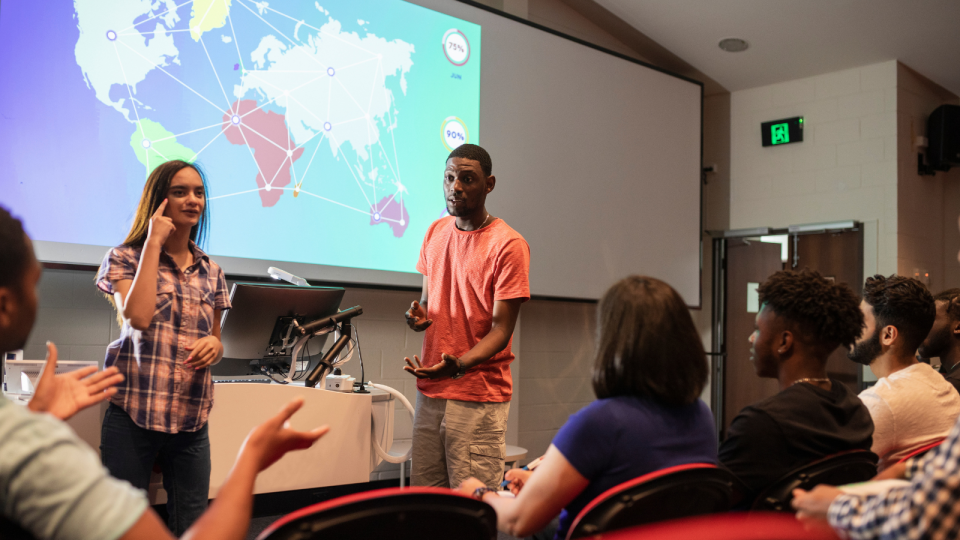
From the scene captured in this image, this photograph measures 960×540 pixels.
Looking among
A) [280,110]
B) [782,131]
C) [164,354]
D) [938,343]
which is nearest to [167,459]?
[164,354]

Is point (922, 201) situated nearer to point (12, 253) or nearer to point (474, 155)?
point (474, 155)

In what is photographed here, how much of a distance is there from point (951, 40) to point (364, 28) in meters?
4.04

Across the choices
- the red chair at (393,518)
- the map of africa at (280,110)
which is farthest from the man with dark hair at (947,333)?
the map of africa at (280,110)

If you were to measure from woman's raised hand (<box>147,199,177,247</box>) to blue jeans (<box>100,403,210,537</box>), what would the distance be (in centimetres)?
46

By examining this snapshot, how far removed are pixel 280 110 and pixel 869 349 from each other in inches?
106

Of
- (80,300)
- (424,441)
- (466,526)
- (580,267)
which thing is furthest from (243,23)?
(466,526)

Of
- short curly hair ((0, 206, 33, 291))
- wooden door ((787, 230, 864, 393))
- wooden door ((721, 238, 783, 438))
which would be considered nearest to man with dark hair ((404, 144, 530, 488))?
short curly hair ((0, 206, 33, 291))

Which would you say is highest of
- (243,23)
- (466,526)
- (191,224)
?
(243,23)

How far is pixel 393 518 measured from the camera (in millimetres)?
969

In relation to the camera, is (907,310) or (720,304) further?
(720,304)

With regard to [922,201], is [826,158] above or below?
above

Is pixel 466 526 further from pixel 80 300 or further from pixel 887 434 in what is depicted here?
pixel 80 300

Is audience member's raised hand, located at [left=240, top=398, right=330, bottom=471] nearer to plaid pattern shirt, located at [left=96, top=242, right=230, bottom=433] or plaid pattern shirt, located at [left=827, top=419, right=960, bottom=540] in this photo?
plaid pattern shirt, located at [left=827, top=419, right=960, bottom=540]

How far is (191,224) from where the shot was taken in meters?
1.96
